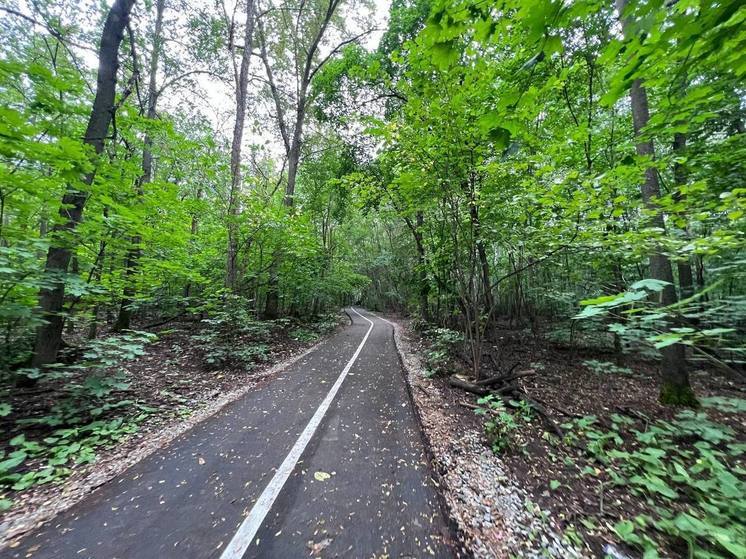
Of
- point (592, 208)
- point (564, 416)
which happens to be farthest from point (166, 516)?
point (592, 208)

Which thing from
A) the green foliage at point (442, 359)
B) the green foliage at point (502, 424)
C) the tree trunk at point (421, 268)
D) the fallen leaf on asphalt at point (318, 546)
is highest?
the tree trunk at point (421, 268)

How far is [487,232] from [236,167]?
803cm

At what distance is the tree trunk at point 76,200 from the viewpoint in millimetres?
4234

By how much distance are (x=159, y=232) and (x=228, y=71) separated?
9.11m

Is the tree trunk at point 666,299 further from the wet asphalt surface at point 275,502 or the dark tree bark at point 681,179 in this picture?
the wet asphalt surface at point 275,502

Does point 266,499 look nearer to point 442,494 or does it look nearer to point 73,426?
point 442,494

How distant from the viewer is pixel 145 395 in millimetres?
4773

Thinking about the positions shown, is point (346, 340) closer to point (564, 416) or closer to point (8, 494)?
point (564, 416)

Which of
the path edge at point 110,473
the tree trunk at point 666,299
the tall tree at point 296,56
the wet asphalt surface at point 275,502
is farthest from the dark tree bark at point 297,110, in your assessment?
the tree trunk at point 666,299

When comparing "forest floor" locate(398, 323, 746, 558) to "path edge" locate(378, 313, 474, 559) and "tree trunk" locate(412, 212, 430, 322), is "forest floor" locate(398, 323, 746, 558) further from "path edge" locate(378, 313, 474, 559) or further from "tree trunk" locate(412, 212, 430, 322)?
"tree trunk" locate(412, 212, 430, 322)

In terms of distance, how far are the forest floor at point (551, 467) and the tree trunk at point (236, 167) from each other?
6.56m

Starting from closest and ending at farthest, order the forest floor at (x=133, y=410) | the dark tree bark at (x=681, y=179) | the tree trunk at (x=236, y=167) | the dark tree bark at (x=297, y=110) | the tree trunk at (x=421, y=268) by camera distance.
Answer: the forest floor at (x=133, y=410), the dark tree bark at (x=681, y=179), the tree trunk at (x=236, y=167), the tree trunk at (x=421, y=268), the dark tree bark at (x=297, y=110)

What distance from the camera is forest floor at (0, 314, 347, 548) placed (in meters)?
2.56

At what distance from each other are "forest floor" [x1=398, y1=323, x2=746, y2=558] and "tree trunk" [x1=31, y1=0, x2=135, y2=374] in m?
5.99
